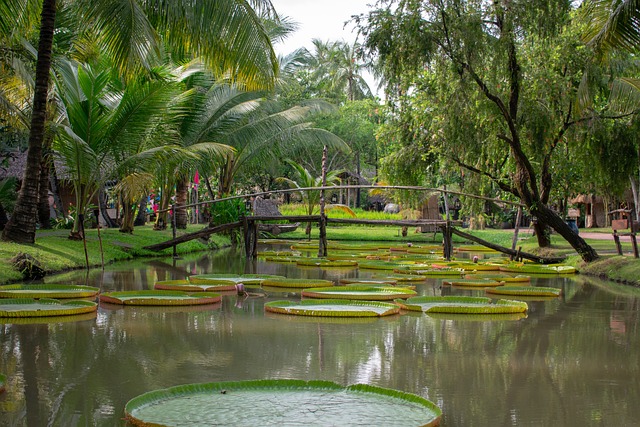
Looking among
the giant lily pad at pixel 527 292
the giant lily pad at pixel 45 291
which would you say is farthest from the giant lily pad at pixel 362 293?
the giant lily pad at pixel 45 291

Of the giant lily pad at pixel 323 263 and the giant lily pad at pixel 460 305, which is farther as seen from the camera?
the giant lily pad at pixel 323 263

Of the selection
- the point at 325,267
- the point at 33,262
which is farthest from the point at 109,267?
the point at 325,267

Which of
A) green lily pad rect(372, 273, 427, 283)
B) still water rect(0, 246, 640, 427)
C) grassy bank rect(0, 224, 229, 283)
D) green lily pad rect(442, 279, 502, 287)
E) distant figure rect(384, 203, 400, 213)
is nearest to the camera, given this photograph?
still water rect(0, 246, 640, 427)

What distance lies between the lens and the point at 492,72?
1463 cm

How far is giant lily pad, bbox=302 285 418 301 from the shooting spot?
32.6ft

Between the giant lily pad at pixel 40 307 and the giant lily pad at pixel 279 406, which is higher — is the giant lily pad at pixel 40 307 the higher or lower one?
the higher one

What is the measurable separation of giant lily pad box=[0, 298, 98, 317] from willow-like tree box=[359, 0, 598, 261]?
318 inches

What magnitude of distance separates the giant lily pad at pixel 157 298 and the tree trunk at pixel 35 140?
4.15 meters

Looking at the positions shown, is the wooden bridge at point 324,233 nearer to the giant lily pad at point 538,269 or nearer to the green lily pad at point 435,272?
the giant lily pad at point 538,269

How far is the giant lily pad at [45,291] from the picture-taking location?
895 centimetres

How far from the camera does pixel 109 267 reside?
1437cm

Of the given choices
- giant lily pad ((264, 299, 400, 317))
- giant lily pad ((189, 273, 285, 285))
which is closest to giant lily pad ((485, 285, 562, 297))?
giant lily pad ((264, 299, 400, 317))

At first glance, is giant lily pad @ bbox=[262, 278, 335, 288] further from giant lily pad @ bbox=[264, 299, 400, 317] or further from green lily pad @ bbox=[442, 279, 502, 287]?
green lily pad @ bbox=[442, 279, 502, 287]

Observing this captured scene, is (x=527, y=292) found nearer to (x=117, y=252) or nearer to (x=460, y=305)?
(x=460, y=305)
